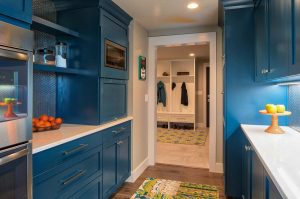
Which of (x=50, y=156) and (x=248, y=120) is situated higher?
(x=248, y=120)

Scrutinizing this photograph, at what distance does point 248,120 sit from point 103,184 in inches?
67.2

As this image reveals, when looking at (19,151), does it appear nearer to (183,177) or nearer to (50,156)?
(50,156)

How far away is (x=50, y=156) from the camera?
1585 millimetres

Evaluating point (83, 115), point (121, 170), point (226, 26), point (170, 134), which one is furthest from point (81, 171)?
point (170, 134)

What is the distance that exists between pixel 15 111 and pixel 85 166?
0.92 m

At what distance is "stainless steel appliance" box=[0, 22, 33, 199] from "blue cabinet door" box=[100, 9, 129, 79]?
1.09 meters

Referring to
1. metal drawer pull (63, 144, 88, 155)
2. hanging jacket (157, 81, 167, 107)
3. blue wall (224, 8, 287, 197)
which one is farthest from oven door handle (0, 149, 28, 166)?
hanging jacket (157, 81, 167, 107)

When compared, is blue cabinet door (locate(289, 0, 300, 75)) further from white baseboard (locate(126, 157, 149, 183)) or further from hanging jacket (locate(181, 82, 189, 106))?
hanging jacket (locate(181, 82, 189, 106))

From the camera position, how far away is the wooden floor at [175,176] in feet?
9.35

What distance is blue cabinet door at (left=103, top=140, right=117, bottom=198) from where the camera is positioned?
2371 mm

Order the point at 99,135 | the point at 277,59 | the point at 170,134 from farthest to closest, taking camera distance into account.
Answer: the point at 170,134 < the point at 99,135 < the point at 277,59

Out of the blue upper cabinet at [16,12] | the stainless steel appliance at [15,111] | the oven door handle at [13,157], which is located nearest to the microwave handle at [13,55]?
the stainless steel appliance at [15,111]

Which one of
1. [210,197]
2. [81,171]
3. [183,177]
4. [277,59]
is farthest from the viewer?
[183,177]

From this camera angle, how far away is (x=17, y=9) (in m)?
1.30
